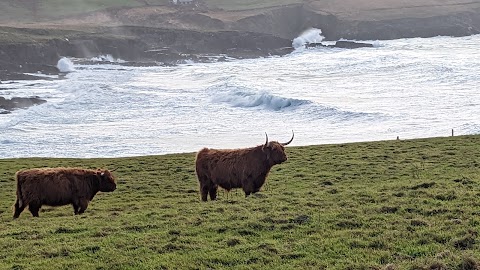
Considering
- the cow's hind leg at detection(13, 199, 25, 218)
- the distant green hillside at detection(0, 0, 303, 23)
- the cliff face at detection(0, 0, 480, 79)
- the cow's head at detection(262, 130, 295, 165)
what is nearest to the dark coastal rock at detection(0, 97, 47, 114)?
the cliff face at detection(0, 0, 480, 79)

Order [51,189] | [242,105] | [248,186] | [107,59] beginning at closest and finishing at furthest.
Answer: [51,189], [248,186], [242,105], [107,59]

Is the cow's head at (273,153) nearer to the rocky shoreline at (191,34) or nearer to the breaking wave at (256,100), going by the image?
the breaking wave at (256,100)

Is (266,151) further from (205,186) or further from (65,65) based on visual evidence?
(65,65)

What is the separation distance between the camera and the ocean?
39.5 m

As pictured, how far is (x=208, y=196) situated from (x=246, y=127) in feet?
92.0

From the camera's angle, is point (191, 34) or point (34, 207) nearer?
point (34, 207)

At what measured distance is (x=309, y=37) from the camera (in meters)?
122

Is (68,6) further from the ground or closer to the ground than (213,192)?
further from the ground

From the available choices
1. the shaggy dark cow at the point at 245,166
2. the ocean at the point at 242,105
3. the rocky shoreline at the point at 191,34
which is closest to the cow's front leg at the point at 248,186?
the shaggy dark cow at the point at 245,166

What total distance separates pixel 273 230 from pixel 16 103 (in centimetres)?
4968

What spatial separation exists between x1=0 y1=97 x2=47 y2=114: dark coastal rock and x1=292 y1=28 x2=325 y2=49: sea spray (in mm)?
65976

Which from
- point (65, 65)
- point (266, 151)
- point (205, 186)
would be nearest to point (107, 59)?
point (65, 65)

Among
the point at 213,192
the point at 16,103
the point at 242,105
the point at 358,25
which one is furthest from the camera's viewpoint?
the point at 358,25

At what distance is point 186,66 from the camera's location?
91.9 m
